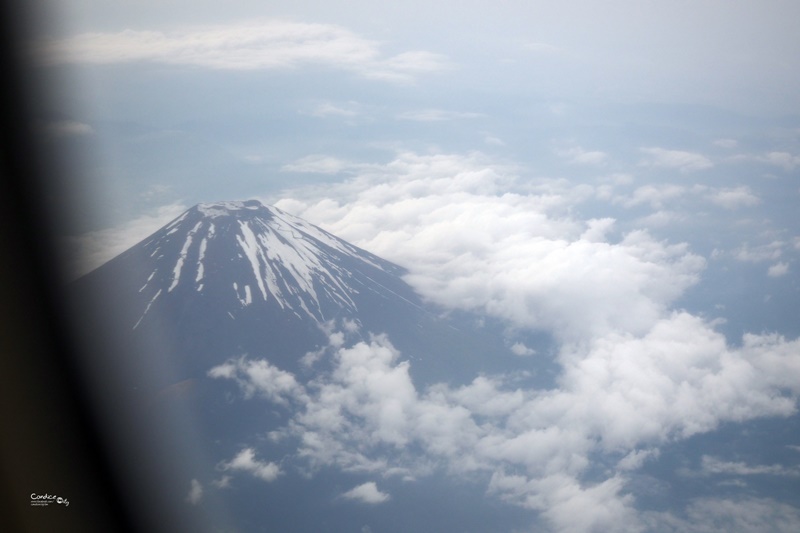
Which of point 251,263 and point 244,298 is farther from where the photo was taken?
point 251,263

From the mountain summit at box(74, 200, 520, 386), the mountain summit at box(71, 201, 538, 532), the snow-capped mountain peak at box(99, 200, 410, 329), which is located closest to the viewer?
the mountain summit at box(71, 201, 538, 532)

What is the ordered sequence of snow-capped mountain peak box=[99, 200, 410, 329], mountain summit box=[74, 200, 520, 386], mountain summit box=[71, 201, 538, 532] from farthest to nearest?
snow-capped mountain peak box=[99, 200, 410, 329] → mountain summit box=[74, 200, 520, 386] → mountain summit box=[71, 201, 538, 532]

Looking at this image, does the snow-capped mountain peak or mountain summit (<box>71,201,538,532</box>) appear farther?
the snow-capped mountain peak

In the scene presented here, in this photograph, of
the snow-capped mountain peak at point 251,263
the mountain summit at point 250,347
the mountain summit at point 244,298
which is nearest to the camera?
the mountain summit at point 250,347

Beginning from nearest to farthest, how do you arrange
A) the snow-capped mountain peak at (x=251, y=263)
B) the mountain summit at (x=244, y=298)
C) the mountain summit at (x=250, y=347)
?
the mountain summit at (x=250, y=347), the mountain summit at (x=244, y=298), the snow-capped mountain peak at (x=251, y=263)

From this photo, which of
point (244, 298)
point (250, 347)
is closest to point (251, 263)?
point (244, 298)

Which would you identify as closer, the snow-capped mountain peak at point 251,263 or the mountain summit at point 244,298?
the mountain summit at point 244,298

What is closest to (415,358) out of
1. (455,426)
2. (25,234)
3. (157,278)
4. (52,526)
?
(455,426)

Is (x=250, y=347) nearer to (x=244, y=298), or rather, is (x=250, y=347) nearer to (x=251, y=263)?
(x=244, y=298)

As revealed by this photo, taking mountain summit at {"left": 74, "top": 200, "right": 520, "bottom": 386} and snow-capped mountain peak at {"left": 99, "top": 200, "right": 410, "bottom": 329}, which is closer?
mountain summit at {"left": 74, "top": 200, "right": 520, "bottom": 386}

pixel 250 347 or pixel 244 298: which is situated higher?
pixel 244 298

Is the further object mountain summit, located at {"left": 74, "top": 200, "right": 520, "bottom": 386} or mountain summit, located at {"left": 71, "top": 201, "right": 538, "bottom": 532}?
mountain summit, located at {"left": 74, "top": 200, "right": 520, "bottom": 386}
